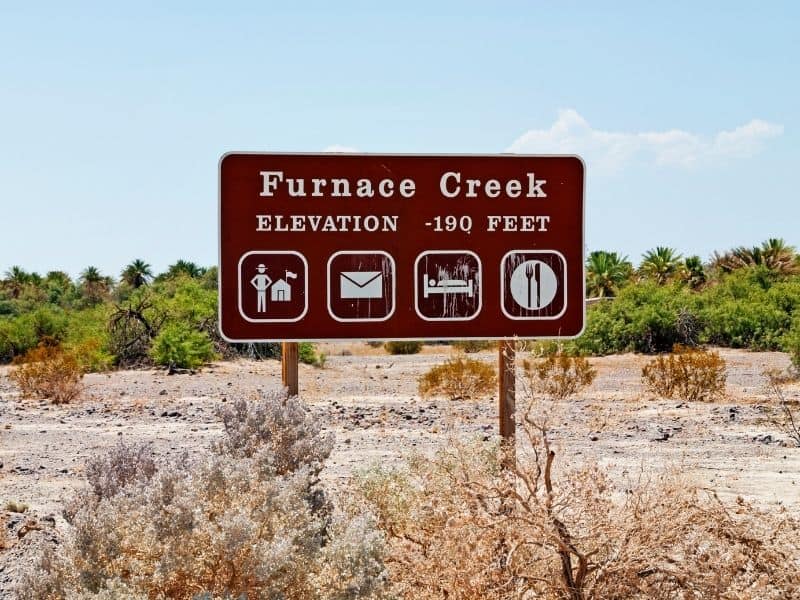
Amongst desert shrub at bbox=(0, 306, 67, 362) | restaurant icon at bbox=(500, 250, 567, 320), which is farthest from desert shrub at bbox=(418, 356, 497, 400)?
desert shrub at bbox=(0, 306, 67, 362)

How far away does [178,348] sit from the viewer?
2534 centimetres

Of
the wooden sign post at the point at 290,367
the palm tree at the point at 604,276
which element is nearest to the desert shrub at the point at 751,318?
the palm tree at the point at 604,276

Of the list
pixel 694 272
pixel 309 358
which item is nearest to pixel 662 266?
pixel 694 272

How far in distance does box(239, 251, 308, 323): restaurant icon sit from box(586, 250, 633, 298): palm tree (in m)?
35.3

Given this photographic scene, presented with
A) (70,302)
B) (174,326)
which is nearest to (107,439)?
(174,326)

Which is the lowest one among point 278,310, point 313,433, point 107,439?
point 107,439

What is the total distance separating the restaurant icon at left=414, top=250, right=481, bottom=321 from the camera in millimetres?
6383

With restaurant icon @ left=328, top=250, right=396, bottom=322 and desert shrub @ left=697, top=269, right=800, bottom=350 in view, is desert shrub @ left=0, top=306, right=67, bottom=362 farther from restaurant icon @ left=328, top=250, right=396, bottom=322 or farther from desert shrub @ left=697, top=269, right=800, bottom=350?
restaurant icon @ left=328, top=250, right=396, bottom=322

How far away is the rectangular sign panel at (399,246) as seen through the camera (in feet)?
20.7

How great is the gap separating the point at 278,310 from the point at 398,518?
1555 mm

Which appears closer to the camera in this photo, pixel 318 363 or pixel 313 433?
pixel 313 433

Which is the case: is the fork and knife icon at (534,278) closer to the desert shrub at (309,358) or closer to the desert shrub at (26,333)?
the desert shrub at (309,358)

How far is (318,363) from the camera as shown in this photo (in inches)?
1149

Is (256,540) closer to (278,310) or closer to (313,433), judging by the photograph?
(313,433)
